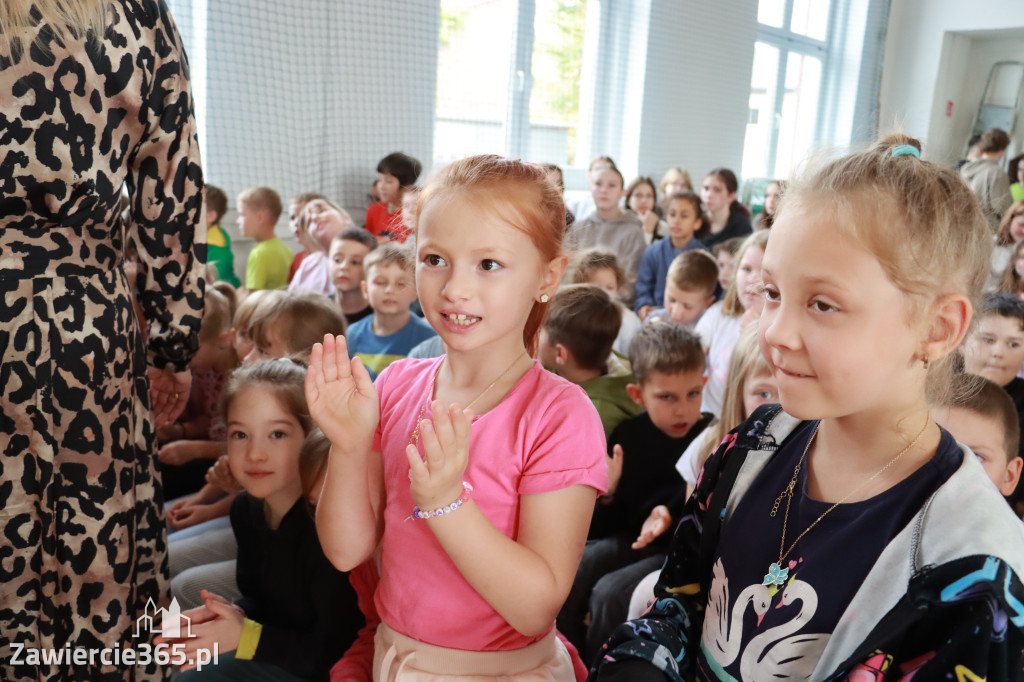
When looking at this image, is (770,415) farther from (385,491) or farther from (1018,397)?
(1018,397)

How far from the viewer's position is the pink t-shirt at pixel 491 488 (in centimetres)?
104

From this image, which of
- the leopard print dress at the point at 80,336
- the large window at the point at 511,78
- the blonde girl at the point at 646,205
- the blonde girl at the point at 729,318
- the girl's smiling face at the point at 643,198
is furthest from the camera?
the large window at the point at 511,78

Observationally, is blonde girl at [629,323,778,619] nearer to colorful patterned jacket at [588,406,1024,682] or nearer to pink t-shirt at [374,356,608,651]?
pink t-shirt at [374,356,608,651]

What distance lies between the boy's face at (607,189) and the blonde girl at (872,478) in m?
4.49

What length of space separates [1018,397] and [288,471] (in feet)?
6.69

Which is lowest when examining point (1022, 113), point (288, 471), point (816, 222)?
point (288, 471)

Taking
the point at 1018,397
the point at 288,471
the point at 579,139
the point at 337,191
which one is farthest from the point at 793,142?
the point at 288,471

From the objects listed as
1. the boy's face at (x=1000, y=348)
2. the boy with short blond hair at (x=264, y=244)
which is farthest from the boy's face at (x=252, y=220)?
the boy's face at (x=1000, y=348)

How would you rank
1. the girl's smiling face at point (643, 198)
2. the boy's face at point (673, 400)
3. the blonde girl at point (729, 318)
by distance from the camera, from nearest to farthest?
the boy's face at point (673, 400) < the blonde girl at point (729, 318) < the girl's smiling face at point (643, 198)

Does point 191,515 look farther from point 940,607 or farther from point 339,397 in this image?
point 940,607

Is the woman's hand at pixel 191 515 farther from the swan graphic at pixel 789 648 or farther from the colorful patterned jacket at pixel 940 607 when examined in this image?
the swan graphic at pixel 789 648

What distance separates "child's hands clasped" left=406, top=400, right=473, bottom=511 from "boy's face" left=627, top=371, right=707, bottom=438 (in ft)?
4.36

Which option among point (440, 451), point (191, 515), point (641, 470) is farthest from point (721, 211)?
A: point (440, 451)

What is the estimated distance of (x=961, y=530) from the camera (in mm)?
785
